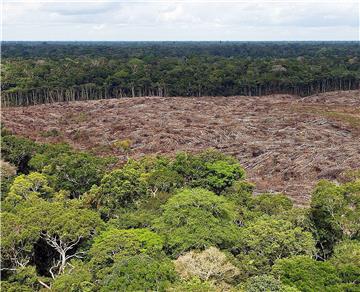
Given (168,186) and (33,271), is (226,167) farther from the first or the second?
(33,271)

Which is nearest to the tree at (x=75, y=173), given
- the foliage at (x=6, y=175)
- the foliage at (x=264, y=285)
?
the foliage at (x=6, y=175)

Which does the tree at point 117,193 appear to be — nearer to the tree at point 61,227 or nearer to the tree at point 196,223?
the tree at point 61,227

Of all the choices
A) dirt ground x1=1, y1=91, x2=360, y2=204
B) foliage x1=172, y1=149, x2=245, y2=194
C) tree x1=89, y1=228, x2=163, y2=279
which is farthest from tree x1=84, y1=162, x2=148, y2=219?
dirt ground x1=1, y1=91, x2=360, y2=204

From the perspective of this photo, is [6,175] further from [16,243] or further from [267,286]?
[267,286]

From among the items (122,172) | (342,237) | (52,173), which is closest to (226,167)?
(122,172)

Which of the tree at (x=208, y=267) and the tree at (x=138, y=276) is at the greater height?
the tree at (x=138, y=276)

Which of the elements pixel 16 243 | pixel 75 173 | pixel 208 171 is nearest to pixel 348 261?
pixel 208 171
